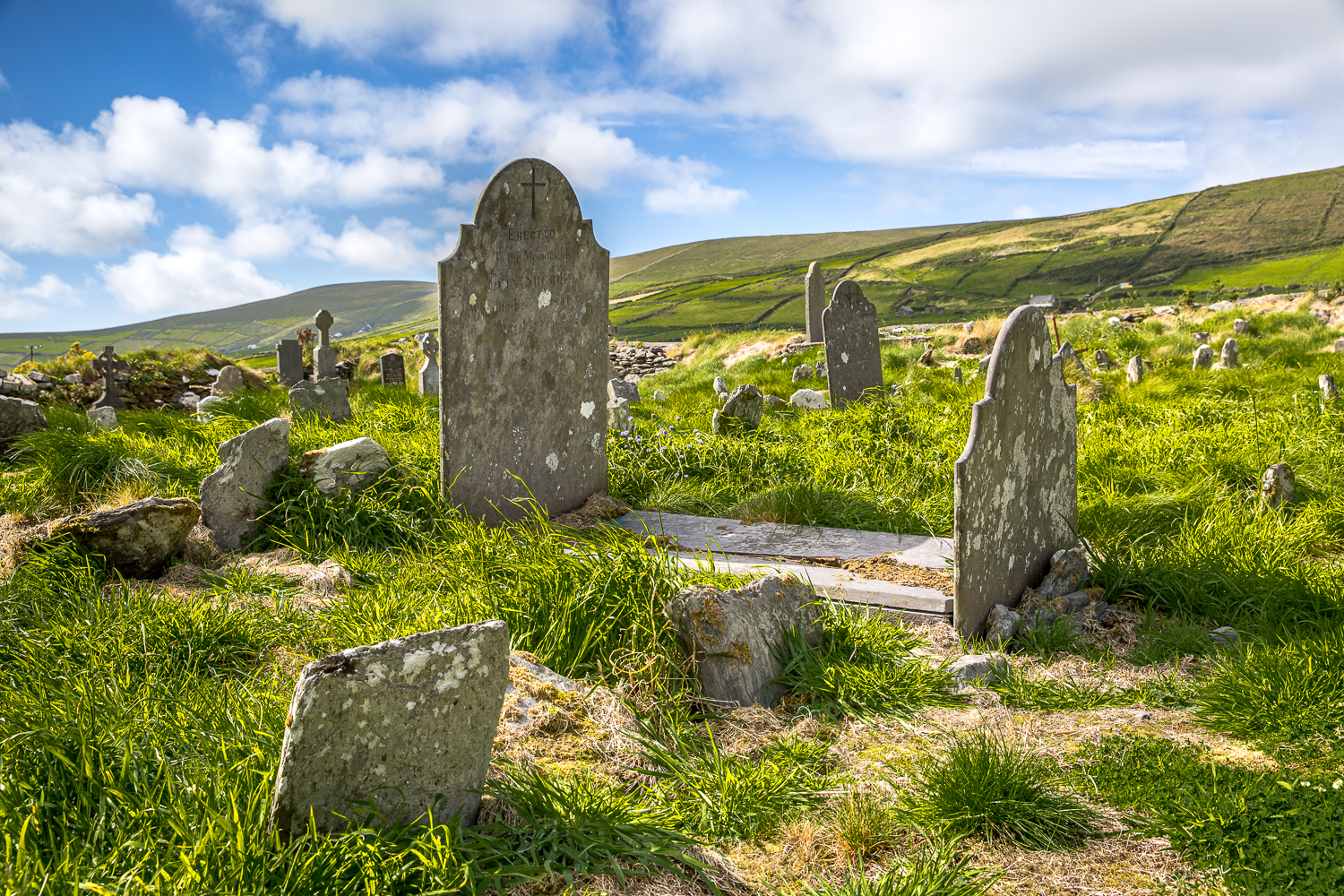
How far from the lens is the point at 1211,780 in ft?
7.95

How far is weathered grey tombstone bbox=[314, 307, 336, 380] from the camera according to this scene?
17.3m

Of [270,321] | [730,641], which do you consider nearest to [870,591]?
[730,641]

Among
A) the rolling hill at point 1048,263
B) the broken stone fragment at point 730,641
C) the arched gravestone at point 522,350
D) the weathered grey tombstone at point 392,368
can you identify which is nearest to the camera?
the broken stone fragment at point 730,641

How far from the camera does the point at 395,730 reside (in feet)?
6.46

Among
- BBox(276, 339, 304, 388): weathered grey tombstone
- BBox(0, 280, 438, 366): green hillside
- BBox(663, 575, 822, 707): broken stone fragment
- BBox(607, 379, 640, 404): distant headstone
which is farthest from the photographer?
BBox(0, 280, 438, 366): green hillside

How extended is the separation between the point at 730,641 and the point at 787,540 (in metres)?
1.91

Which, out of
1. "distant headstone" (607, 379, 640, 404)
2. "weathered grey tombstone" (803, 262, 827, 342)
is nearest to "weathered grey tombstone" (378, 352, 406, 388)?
"distant headstone" (607, 379, 640, 404)

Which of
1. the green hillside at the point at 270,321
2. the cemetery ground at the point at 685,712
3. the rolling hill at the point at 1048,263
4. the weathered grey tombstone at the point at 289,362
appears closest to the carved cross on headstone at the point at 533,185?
the cemetery ground at the point at 685,712

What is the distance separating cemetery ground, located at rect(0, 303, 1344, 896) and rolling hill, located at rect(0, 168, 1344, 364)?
77.3 ft

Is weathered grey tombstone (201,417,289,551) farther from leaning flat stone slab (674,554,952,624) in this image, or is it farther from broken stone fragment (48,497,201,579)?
leaning flat stone slab (674,554,952,624)

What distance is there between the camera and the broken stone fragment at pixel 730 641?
3.06 meters

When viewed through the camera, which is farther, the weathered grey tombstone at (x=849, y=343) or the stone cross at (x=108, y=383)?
the stone cross at (x=108, y=383)

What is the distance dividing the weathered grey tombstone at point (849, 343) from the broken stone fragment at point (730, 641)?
21.9ft

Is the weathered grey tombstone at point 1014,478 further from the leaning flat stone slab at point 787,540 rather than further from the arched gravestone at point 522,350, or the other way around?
the arched gravestone at point 522,350
